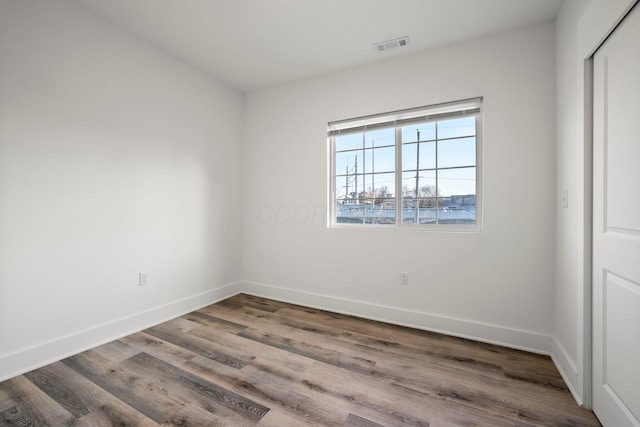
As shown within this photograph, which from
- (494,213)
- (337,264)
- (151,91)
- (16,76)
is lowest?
(337,264)

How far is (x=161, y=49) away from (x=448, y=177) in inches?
122

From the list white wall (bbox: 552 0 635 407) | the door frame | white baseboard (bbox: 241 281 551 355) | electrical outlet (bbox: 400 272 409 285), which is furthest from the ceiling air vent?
white baseboard (bbox: 241 281 551 355)

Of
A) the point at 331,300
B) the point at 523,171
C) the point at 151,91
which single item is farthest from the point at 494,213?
the point at 151,91

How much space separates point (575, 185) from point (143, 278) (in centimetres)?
352

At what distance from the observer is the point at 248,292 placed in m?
3.60

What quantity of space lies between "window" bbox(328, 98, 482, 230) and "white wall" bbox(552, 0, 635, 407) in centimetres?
60

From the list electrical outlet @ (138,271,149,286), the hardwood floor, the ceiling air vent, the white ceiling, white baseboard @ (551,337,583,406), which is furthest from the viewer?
electrical outlet @ (138,271,149,286)

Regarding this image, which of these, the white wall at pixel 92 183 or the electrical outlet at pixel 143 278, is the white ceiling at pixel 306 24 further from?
the electrical outlet at pixel 143 278

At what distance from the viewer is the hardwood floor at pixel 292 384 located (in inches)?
57.4

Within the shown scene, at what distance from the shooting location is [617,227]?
1312 millimetres

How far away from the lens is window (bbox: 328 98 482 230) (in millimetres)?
2494

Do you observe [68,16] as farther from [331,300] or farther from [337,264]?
[331,300]

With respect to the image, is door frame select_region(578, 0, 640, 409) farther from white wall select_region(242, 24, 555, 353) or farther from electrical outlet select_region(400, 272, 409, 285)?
electrical outlet select_region(400, 272, 409, 285)

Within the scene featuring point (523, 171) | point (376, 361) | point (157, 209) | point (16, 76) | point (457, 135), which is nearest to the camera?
point (16, 76)
